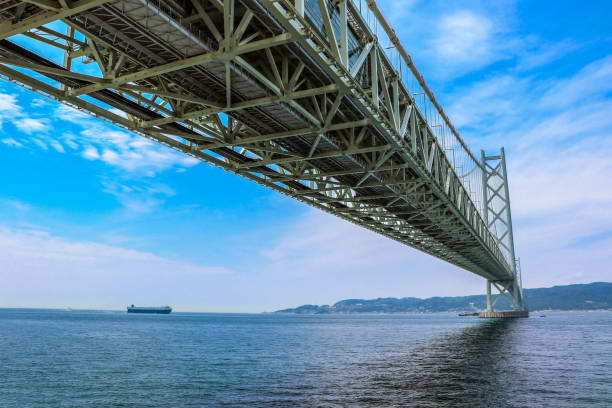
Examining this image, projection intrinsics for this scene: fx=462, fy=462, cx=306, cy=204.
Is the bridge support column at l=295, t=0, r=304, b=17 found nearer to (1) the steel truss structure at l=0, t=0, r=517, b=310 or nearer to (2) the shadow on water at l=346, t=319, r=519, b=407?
(1) the steel truss structure at l=0, t=0, r=517, b=310

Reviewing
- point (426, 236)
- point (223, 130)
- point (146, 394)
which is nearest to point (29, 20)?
point (223, 130)

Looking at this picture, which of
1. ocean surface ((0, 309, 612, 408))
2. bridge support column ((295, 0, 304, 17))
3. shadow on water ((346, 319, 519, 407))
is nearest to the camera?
bridge support column ((295, 0, 304, 17))

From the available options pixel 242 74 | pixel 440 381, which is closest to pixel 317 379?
pixel 440 381

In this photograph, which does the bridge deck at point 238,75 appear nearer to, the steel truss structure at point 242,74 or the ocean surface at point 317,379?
the steel truss structure at point 242,74

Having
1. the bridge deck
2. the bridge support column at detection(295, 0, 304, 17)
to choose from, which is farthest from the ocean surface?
the bridge support column at detection(295, 0, 304, 17)

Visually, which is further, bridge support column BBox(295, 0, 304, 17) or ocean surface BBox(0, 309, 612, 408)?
ocean surface BBox(0, 309, 612, 408)

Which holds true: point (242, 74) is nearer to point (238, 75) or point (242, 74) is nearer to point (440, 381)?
point (238, 75)
